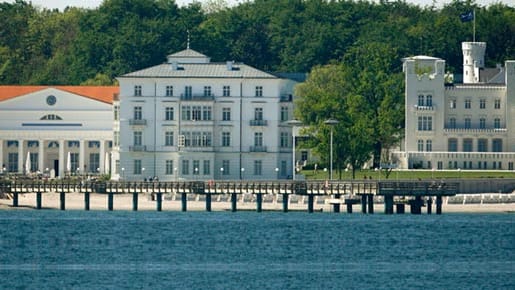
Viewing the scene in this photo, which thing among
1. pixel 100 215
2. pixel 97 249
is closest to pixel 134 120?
pixel 100 215

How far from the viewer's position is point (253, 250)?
11838cm

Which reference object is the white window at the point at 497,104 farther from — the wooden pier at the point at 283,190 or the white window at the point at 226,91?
the wooden pier at the point at 283,190

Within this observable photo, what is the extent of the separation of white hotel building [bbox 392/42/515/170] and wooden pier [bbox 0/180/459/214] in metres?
25.7

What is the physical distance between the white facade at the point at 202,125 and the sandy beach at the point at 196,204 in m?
10.0

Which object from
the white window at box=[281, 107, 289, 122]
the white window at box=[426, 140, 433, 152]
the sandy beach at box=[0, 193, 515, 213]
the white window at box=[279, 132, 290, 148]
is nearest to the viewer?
the sandy beach at box=[0, 193, 515, 213]

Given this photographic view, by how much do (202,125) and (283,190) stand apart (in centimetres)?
2416

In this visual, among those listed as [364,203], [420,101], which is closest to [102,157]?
[420,101]

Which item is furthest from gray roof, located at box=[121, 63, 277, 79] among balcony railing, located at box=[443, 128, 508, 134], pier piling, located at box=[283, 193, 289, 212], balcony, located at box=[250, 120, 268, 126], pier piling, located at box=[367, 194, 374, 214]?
pier piling, located at box=[367, 194, 374, 214]

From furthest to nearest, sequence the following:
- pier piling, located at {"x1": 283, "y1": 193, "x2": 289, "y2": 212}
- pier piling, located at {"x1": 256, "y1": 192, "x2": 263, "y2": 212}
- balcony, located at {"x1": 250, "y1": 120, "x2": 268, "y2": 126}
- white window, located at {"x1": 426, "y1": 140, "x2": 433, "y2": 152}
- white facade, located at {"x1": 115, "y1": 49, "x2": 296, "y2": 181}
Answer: white window, located at {"x1": 426, "y1": 140, "x2": 433, "y2": 152}
balcony, located at {"x1": 250, "y1": 120, "x2": 268, "y2": 126}
white facade, located at {"x1": 115, "y1": 49, "x2": 296, "y2": 181}
pier piling, located at {"x1": 283, "y1": 193, "x2": 289, "y2": 212}
pier piling, located at {"x1": 256, "y1": 192, "x2": 263, "y2": 212}

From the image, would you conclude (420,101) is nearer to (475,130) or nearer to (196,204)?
(475,130)

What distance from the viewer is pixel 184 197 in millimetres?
146750

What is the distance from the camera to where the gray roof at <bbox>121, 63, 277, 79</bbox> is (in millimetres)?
167250

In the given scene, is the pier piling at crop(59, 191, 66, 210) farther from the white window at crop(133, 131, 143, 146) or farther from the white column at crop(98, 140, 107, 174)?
the white column at crop(98, 140, 107, 174)

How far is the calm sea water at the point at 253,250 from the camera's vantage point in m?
104
